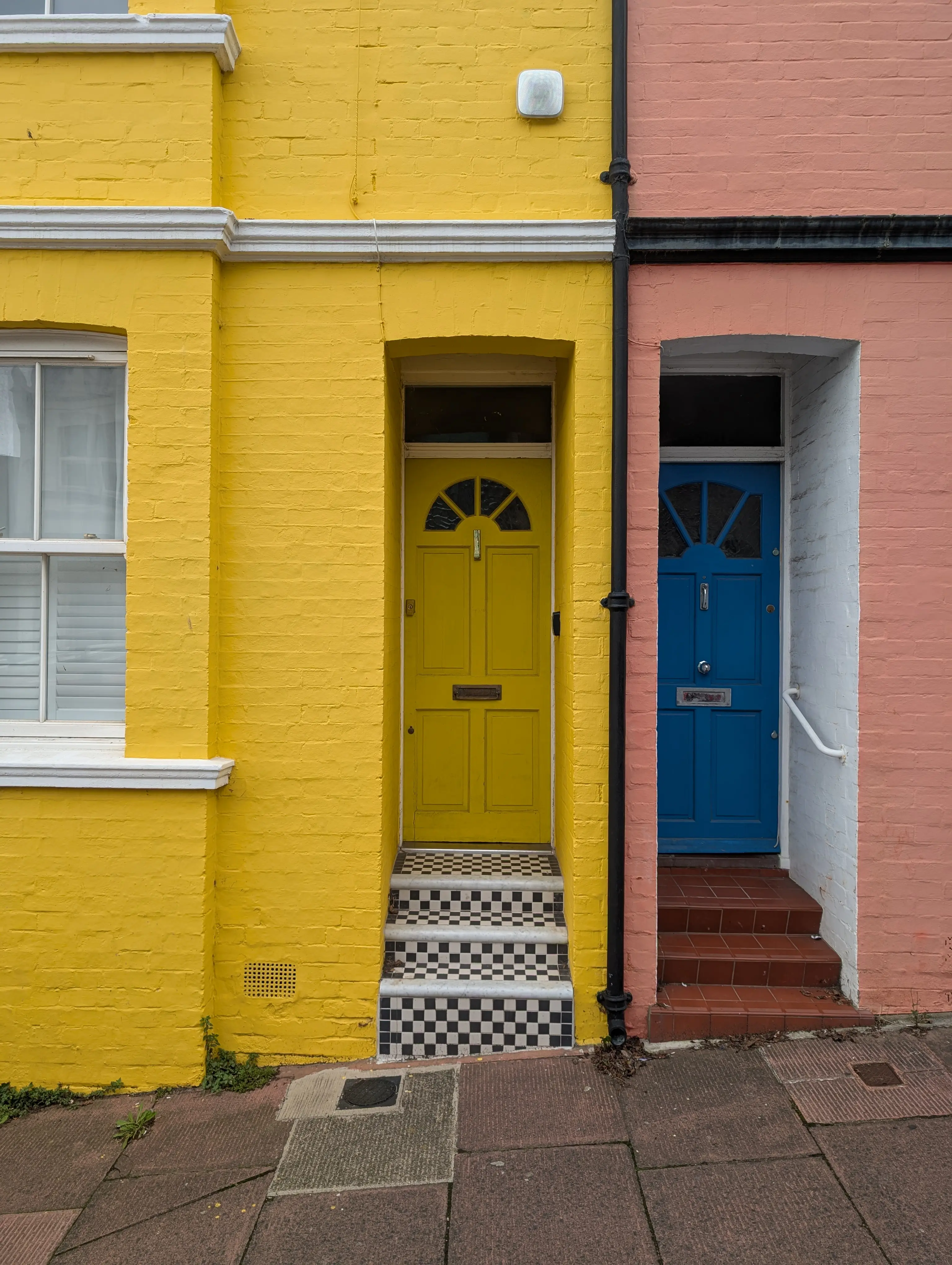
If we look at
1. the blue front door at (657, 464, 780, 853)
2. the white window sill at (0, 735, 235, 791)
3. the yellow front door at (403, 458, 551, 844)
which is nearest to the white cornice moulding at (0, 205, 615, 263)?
the yellow front door at (403, 458, 551, 844)

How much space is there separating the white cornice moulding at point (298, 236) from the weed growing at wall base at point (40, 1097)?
3.99m

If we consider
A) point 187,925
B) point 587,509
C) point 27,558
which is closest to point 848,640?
point 587,509

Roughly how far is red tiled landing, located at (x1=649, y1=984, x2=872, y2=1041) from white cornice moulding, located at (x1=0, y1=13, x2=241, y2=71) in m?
5.13

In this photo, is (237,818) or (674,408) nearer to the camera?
(237,818)

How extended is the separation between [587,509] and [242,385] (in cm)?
183

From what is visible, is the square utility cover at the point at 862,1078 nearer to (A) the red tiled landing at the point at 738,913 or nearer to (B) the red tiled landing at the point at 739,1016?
(B) the red tiled landing at the point at 739,1016

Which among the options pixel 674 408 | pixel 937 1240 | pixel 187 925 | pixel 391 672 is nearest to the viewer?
pixel 937 1240

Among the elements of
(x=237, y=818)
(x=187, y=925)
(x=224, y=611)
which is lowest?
(x=187, y=925)

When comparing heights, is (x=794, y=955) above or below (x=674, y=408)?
below

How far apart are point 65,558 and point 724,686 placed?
3.79 metres

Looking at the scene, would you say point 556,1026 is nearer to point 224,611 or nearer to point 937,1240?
point 937,1240

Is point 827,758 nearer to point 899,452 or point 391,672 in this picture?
point 899,452

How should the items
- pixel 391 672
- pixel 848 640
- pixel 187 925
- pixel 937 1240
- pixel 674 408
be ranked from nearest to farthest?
pixel 937 1240, pixel 187 925, pixel 848 640, pixel 391 672, pixel 674 408

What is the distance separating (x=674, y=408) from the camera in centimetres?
500
